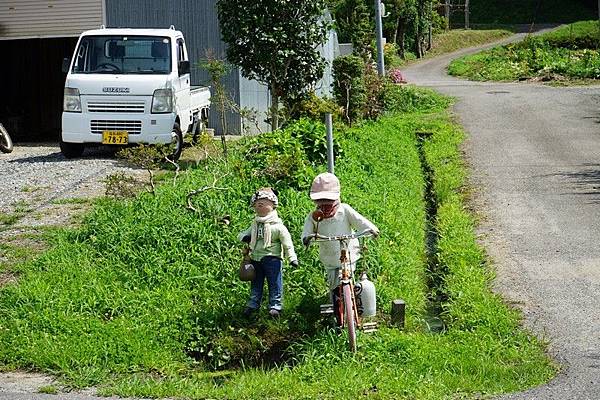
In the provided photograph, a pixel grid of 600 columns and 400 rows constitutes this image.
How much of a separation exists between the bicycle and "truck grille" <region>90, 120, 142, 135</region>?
25.4ft

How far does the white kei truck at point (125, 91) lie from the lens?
562 inches

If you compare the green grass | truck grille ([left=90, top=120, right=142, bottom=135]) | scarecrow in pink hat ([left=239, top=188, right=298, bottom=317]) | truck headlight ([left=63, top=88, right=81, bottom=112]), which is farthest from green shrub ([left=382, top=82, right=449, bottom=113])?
scarecrow in pink hat ([left=239, top=188, right=298, bottom=317])

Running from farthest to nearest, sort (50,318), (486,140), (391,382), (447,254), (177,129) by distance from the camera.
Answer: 1. (486,140)
2. (177,129)
3. (447,254)
4. (50,318)
5. (391,382)

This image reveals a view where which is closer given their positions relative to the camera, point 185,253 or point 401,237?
point 185,253

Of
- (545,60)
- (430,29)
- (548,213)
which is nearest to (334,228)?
(548,213)

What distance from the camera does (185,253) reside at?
8508 mm

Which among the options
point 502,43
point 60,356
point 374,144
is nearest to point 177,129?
point 374,144

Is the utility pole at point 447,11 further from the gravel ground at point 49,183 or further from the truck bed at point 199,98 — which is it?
the gravel ground at point 49,183

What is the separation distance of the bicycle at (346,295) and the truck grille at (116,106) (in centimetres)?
778

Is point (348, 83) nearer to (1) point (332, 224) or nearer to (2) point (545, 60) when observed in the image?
(1) point (332, 224)

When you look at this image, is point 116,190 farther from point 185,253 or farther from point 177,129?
point 177,129

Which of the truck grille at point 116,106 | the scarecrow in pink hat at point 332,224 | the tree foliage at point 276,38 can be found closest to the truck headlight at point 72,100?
the truck grille at point 116,106

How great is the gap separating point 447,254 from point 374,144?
5.75 metres

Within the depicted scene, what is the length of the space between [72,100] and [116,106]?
0.73 meters
